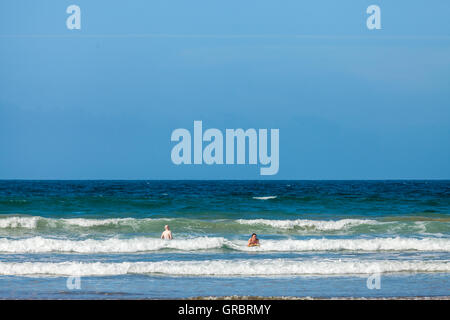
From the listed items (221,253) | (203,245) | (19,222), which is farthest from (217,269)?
(19,222)

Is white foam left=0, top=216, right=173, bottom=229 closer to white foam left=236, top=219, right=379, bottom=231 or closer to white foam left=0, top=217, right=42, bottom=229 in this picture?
white foam left=0, top=217, right=42, bottom=229

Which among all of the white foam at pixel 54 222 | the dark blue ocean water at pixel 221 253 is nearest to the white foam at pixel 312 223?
the dark blue ocean water at pixel 221 253

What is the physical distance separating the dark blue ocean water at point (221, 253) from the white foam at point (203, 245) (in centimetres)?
3

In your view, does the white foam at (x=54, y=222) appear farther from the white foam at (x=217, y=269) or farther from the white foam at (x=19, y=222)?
the white foam at (x=217, y=269)

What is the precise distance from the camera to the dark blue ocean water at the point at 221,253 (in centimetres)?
1232

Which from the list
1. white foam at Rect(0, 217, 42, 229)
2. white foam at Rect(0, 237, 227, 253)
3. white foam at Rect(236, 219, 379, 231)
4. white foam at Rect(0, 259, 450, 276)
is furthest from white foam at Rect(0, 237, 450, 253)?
white foam at Rect(0, 217, 42, 229)

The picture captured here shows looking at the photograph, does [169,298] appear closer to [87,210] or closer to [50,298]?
[50,298]

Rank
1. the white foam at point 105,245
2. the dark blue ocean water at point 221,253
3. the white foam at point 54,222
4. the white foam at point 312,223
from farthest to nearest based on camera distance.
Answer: the white foam at point 312,223 < the white foam at point 54,222 < the white foam at point 105,245 < the dark blue ocean water at point 221,253

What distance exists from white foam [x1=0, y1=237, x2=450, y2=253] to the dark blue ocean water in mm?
31

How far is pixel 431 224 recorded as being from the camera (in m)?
25.1

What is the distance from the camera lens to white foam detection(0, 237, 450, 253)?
1847 cm

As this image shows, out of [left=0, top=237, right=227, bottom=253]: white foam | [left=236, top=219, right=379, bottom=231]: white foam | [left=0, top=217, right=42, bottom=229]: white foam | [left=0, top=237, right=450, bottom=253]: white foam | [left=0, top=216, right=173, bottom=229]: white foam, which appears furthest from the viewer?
[left=236, top=219, right=379, bottom=231]: white foam
